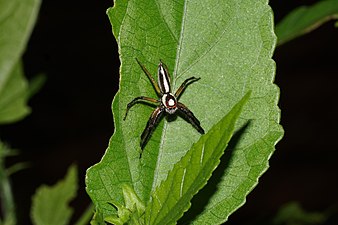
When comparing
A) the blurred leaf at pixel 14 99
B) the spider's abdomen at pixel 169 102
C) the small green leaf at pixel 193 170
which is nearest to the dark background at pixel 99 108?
the blurred leaf at pixel 14 99

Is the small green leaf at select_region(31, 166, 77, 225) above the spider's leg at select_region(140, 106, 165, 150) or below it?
below

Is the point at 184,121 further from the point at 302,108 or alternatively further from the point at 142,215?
the point at 302,108

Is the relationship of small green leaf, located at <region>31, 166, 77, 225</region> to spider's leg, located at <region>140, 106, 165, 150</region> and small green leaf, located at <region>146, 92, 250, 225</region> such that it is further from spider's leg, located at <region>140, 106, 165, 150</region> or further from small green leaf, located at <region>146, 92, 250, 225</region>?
small green leaf, located at <region>146, 92, 250, 225</region>

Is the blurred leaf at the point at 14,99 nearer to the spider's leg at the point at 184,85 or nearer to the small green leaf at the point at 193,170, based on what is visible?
the spider's leg at the point at 184,85

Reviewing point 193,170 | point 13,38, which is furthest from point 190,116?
point 13,38

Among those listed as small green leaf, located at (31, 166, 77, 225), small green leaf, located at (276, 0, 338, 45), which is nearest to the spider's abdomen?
small green leaf, located at (276, 0, 338, 45)

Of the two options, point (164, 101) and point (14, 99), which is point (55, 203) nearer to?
point (14, 99)
